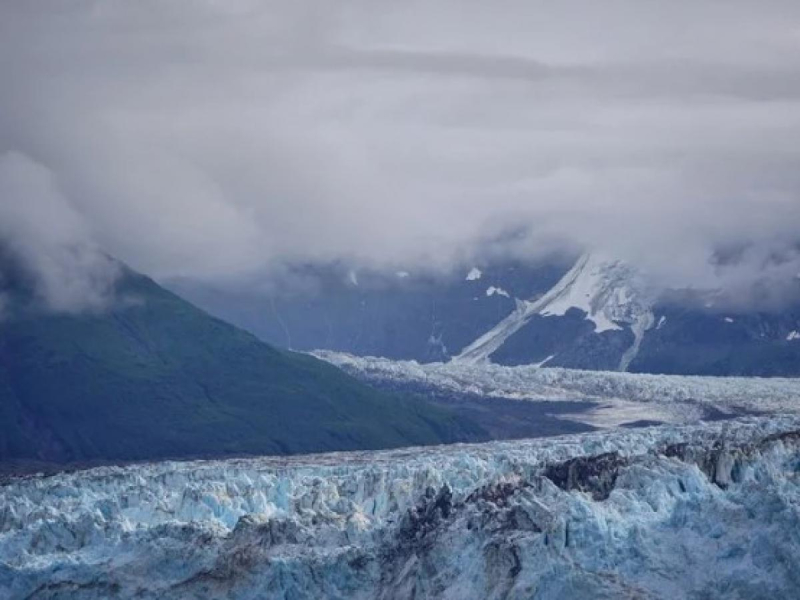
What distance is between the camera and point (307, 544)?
124 m

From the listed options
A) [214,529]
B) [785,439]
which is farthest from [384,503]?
[785,439]

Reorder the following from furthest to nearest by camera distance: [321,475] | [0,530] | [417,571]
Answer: [321,475], [0,530], [417,571]

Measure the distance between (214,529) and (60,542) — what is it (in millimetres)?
11909

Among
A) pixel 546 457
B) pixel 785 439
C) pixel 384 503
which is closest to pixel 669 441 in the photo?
pixel 546 457

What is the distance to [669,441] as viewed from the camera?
163750 mm

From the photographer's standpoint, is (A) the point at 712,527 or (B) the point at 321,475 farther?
(B) the point at 321,475

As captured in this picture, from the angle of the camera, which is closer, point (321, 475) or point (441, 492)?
point (441, 492)

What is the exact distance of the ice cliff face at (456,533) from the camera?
10731cm

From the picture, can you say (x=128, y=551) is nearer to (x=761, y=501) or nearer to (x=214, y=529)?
(x=214, y=529)

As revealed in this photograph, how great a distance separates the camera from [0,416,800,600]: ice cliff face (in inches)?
4225

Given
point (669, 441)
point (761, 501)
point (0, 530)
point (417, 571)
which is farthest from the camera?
point (669, 441)

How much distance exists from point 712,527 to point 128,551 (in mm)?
35820

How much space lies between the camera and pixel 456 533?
115500mm

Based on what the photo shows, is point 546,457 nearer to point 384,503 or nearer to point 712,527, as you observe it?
point 384,503
